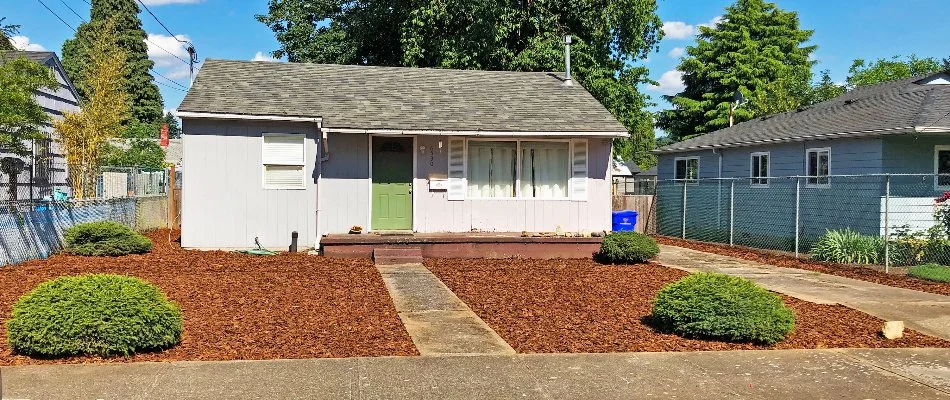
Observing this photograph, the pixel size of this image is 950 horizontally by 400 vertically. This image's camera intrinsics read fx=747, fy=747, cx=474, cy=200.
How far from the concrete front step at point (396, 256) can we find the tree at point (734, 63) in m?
28.9

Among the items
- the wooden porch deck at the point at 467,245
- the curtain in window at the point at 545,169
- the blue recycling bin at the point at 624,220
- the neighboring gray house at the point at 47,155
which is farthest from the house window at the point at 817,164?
the neighboring gray house at the point at 47,155

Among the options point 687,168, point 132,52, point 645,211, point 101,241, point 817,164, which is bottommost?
point 101,241

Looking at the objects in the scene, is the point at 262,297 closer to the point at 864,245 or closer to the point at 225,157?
the point at 225,157

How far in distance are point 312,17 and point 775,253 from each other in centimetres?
2245

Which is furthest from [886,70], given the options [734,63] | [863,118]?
[863,118]

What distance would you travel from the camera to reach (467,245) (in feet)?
46.1

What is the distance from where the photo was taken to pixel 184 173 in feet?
46.2

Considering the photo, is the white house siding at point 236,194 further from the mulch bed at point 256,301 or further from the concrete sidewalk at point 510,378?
the concrete sidewalk at point 510,378

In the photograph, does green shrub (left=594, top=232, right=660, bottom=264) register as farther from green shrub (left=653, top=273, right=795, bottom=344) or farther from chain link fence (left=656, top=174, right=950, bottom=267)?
green shrub (left=653, top=273, right=795, bottom=344)

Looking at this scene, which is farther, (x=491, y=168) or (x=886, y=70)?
(x=886, y=70)

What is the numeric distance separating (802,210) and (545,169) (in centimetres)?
668

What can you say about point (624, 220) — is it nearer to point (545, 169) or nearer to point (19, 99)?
point (545, 169)

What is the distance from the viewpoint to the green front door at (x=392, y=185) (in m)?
14.9

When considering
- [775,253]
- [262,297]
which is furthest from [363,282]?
[775,253]
